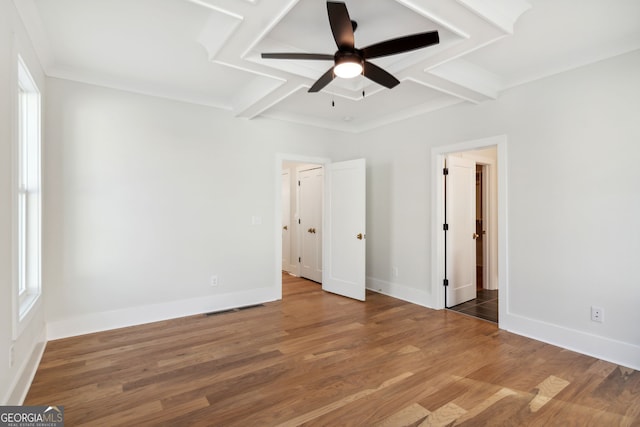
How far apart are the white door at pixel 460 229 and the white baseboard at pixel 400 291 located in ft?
1.00

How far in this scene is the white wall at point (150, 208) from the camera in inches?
130

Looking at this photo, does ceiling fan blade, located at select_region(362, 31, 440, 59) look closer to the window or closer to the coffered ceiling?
the coffered ceiling

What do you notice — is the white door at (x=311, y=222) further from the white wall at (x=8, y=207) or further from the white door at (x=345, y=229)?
the white wall at (x=8, y=207)

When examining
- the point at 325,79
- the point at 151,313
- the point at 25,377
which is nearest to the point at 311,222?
the point at 151,313

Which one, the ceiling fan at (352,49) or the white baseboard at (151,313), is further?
the white baseboard at (151,313)

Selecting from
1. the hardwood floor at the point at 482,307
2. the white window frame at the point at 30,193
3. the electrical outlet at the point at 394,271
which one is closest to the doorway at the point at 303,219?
the electrical outlet at the point at 394,271

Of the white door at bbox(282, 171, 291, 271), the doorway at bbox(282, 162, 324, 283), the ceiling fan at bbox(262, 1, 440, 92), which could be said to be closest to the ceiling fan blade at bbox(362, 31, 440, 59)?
the ceiling fan at bbox(262, 1, 440, 92)

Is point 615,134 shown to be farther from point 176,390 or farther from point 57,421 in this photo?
point 57,421

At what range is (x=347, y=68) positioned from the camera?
2221 mm

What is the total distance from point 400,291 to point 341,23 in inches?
148

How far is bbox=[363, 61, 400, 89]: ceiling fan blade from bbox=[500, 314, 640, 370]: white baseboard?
2.78 meters

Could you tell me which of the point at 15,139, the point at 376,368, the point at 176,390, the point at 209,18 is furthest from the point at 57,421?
the point at 209,18

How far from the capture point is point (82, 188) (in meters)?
3.37

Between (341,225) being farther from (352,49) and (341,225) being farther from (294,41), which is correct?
(352,49)
